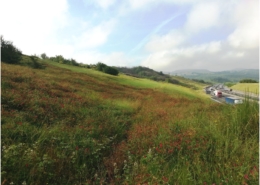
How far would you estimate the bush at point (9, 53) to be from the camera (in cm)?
2586

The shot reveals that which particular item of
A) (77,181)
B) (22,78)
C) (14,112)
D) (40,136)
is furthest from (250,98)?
(22,78)

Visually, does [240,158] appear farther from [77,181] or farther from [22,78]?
[22,78]

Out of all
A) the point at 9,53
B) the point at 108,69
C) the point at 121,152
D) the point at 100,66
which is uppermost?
the point at 100,66

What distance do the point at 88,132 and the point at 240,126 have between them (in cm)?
536

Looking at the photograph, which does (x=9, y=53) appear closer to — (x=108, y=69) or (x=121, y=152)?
(x=121, y=152)

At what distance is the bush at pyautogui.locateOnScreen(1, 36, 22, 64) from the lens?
2586 centimetres

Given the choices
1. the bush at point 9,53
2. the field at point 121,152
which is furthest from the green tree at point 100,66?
the field at point 121,152

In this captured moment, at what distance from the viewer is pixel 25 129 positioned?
5312 millimetres

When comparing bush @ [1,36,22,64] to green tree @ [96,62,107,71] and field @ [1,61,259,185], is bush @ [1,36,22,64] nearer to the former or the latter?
field @ [1,61,259,185]

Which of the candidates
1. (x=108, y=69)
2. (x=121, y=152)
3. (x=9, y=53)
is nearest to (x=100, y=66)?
(x=108, y=69)

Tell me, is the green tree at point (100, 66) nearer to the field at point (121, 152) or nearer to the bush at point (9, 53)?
the bush at point (9, 53)

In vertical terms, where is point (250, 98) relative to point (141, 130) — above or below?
above

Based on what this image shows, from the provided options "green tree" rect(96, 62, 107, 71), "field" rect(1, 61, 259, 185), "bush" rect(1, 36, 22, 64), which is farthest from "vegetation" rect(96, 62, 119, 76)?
"field" rect(1, 61, 259, 185)

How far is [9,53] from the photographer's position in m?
26.6
